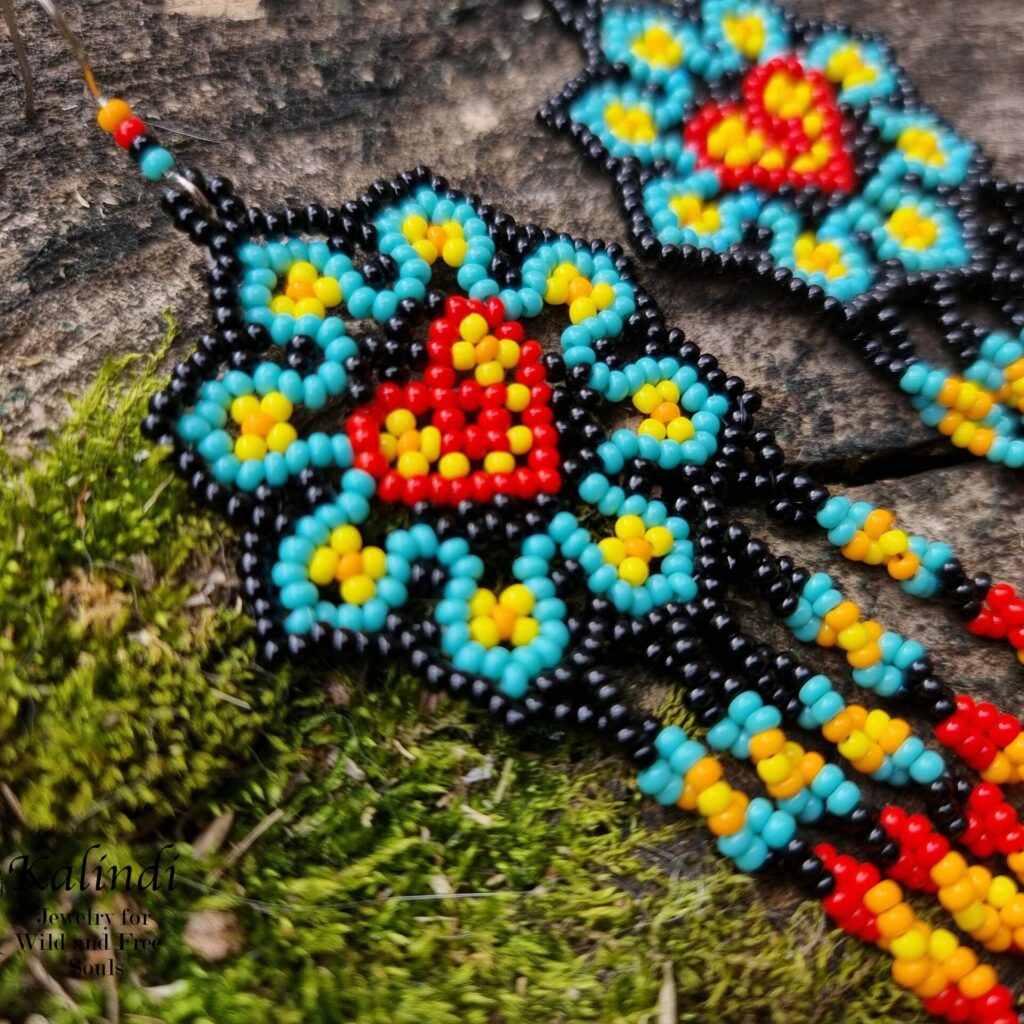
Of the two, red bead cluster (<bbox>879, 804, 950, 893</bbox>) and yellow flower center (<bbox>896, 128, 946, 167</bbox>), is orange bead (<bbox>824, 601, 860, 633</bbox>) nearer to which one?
red bead cluster (<bbox>879, 804, 950, 893</bbox>)

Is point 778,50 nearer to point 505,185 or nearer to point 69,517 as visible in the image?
point 505,185

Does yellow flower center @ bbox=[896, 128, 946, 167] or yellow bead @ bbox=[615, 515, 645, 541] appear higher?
yellow flower center @ bbox=[896, 128, 946, 167]

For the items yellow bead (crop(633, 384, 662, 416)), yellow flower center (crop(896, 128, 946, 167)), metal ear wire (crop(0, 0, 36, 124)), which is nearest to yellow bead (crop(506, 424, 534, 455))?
yellow bead (crop(633, 384, 662, 416))

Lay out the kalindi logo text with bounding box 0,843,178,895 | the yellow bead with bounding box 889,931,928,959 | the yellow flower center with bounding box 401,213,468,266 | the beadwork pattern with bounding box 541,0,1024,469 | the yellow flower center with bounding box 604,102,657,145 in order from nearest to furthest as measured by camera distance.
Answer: the kalindi logo text with bounding box 0,843,178,895 < the yellow bead with bounding box 889,931,928,959 < the yellow flower center with bounding box 401,213,468,266 < the beadwork pattern with bounding box 541,0,1024,469 < the yellow flower center with bounding box 604,102,657,145

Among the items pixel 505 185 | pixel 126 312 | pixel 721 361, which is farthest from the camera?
pixel 505 185

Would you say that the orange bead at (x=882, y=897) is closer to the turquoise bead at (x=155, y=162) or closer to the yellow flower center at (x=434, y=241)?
the yellow flower center at (x=434, y=241)

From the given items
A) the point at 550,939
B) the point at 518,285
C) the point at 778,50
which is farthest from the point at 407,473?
the point at 778,50
